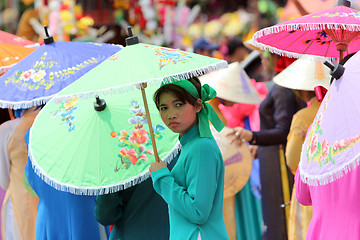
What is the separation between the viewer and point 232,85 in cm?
535

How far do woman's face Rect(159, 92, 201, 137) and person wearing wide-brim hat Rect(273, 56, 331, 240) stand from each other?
152 cm

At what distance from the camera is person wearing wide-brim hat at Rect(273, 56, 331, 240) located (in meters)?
4.29

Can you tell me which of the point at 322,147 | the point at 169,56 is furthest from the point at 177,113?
the point at 322,147

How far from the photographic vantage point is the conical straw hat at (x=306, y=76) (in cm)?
443

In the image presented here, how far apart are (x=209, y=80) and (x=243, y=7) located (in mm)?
11605

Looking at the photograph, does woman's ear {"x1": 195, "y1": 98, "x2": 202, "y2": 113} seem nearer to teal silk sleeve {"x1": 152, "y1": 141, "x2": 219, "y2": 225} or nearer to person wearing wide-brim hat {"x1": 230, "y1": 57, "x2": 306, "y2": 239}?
teal silk sleeve {"x1": 152, "y1": 141, "x2": 219, "y2": 225}

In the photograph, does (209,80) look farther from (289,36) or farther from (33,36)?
(33,36)

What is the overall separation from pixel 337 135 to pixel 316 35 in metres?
1.34

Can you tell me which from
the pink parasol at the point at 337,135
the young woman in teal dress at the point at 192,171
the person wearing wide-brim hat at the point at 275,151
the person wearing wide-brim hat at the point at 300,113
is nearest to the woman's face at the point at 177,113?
the young woman in teal dress at the point at 192,171

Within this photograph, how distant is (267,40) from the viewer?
340 cm

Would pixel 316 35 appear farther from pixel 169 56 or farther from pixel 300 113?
pixel 169 56

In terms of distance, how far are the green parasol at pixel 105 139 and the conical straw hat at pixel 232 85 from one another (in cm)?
194

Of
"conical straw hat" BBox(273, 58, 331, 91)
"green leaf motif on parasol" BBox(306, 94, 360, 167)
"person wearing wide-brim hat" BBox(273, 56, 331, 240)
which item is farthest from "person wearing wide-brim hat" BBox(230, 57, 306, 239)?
"green leaf motif on parasol" BBox(306, 94, 360, 167)

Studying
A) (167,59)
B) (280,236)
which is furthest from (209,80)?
(167,59)
